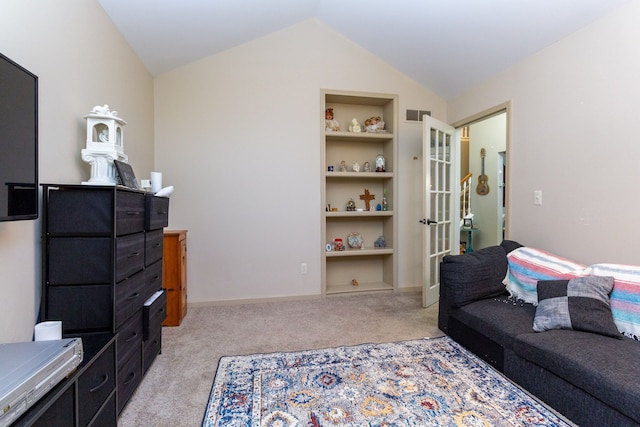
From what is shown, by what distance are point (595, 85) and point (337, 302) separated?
2.92 meters

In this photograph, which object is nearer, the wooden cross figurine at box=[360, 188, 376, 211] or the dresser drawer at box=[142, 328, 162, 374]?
the dresser drawer at box=[142, 328, 162, 374]

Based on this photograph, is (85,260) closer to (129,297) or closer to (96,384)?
(129,297)

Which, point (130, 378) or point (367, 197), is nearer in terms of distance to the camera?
point (130, 378)

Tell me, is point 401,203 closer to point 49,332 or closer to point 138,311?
point 138,311

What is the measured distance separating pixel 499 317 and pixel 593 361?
600mm

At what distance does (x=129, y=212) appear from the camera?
1.65 metres

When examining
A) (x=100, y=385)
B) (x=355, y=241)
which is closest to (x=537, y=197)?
(x=355, y=241)

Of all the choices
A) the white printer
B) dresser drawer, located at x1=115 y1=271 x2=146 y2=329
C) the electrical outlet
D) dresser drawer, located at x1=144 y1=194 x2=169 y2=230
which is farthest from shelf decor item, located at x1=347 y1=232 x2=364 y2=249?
the white printer

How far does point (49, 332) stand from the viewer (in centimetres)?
124

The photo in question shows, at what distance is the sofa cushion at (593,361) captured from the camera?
127 cm

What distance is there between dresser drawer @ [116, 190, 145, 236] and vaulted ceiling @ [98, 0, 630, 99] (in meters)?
1.50

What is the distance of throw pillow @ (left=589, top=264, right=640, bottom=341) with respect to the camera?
65.8 inches

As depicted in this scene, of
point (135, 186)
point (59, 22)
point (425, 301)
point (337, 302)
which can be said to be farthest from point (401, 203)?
point (59, 22)

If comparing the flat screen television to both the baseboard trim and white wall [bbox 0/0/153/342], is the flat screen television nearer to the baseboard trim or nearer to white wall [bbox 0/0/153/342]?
white wall [bbox 0/0/153/342]
